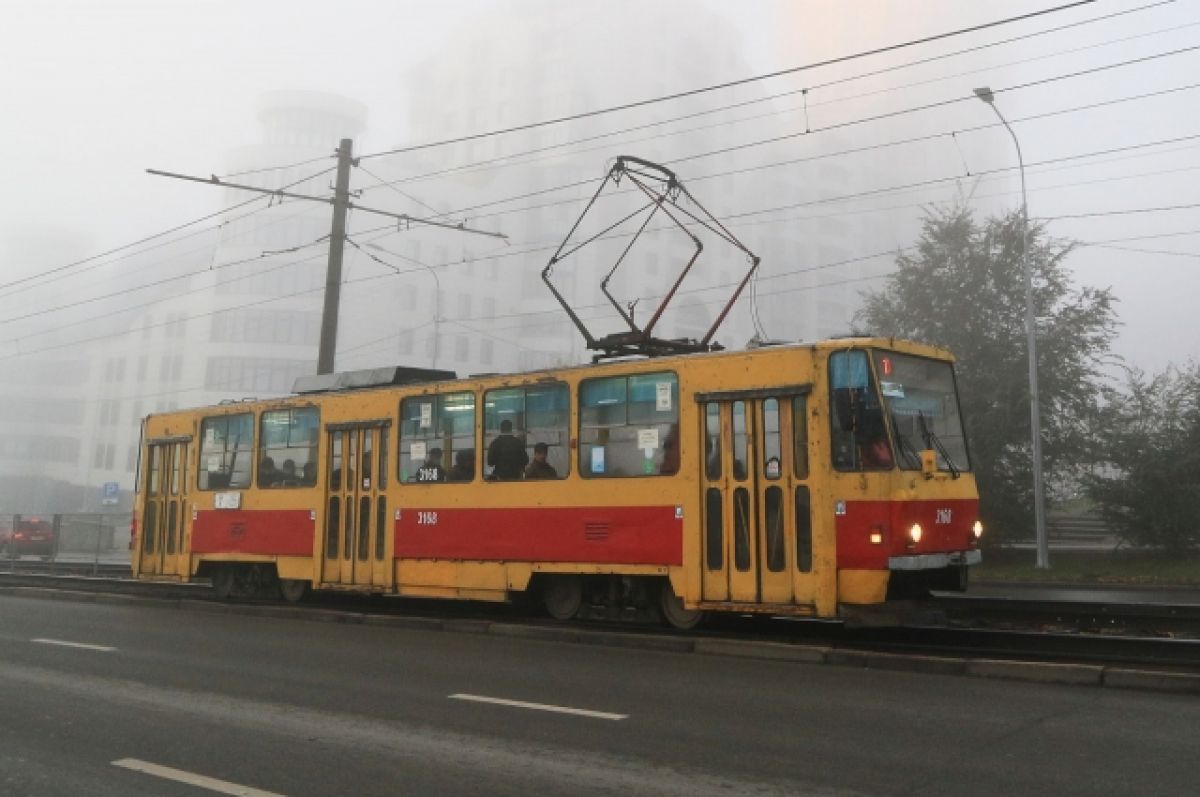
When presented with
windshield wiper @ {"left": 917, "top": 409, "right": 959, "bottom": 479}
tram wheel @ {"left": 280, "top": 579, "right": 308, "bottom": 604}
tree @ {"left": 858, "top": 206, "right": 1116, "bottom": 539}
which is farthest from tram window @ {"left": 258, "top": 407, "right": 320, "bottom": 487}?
Answer: tree @ {"left": 858, "top": 206, "right": 1116, "bottom": 539}

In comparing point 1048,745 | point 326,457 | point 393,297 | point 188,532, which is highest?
point 393,297

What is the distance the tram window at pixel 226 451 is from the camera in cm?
1595

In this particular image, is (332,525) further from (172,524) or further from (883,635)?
(883,635)

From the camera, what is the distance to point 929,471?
10.1 metres

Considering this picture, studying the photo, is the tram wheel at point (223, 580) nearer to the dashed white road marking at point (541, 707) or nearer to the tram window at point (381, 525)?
the tram window at point (381, 525)

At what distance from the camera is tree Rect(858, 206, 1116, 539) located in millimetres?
25859

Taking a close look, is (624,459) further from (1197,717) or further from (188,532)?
(188,532)

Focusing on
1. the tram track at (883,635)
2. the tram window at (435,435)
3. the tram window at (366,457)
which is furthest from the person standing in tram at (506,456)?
the tram window at (366,457)

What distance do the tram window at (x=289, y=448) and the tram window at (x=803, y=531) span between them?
25.5 feet

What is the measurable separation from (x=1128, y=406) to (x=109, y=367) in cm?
7141

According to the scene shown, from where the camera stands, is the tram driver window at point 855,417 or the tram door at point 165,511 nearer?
the tram driver window at point 855,417

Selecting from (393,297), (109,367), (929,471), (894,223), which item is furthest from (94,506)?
Result: (894,223)

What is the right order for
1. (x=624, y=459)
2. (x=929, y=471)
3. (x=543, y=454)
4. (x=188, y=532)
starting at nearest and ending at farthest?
(x=929, y=471)
(x=624, y=459)
(x=543, y=454)
(x=188, y=532)

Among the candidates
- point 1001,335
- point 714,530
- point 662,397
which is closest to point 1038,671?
point 714,530
